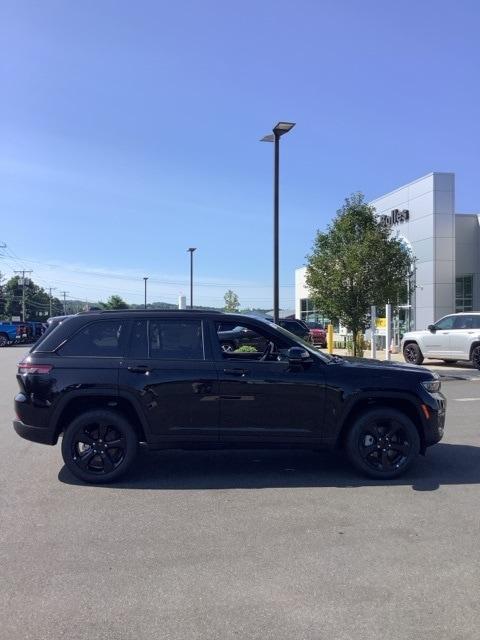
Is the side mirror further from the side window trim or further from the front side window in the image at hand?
the front side window

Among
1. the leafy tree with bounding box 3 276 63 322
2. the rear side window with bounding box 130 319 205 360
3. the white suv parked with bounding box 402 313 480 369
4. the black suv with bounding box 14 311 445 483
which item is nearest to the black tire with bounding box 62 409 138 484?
the black suv with bounding box 14 311 445 483

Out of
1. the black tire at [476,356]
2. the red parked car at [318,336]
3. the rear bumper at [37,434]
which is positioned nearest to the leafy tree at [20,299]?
the red parked car at [318,336]

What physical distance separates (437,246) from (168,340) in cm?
2251

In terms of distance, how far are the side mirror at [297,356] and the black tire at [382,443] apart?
2.85ft

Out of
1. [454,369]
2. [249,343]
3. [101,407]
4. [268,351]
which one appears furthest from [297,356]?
[454,369]

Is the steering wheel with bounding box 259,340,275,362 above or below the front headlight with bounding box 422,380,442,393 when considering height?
above

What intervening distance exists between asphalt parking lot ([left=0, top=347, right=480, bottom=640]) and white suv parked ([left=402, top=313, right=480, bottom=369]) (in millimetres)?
11568

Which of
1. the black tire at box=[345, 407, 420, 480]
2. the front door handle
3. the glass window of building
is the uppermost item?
the glass window of building

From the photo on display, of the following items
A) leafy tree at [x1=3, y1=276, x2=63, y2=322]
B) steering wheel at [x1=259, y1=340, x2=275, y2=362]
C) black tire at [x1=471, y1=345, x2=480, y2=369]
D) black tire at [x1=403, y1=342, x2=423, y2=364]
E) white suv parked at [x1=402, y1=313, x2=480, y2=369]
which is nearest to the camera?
steering wheel at [x1=259, y1=340, x2=275, y2=362]

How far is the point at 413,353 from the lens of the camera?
19719 millimetres

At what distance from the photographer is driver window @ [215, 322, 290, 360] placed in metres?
6.52

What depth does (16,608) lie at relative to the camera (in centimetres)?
362

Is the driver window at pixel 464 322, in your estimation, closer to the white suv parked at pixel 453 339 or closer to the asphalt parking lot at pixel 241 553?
the white suv parked at pixel 453 339

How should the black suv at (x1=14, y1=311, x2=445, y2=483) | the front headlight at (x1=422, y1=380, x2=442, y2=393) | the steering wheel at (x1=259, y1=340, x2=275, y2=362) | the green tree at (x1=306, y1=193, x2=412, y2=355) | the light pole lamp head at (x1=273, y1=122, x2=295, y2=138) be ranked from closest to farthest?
the black suv at (x1=14, y1=311, x2=445, y2=483), the front headlight at (x1=422, y1=380, x2=442, y2=393), the steering wheel at (x1=259, y1=340, x2=275, y2=362), the light pole lamp head at (x1=273, y1=122, x2=295, y2=138), the green tree at (x1=306, y1=193, x2=412, y2=355)
